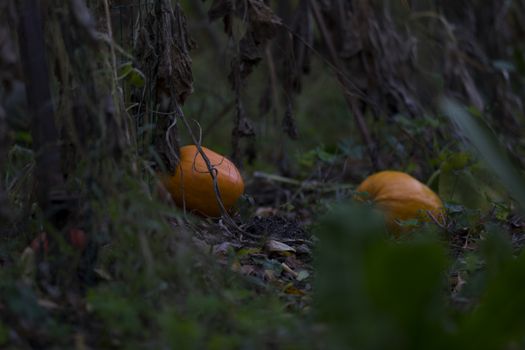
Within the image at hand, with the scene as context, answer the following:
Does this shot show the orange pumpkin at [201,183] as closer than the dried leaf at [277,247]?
No

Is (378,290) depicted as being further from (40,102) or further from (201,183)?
(201,183)

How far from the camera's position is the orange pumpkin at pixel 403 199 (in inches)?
115

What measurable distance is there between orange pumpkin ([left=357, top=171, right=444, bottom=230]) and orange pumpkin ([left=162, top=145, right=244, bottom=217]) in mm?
663

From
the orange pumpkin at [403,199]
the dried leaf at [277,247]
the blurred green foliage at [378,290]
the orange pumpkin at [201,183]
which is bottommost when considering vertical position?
the orange pumpkin at [403,199]

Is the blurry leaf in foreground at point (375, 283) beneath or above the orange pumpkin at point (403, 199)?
above

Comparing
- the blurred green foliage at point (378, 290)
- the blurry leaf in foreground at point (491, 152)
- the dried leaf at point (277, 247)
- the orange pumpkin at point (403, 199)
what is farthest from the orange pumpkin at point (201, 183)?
the blurred green foliage at point (378, 290)

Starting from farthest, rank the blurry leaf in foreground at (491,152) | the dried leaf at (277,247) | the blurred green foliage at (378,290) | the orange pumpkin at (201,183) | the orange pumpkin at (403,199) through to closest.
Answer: the orange pumpkin at (403,199), the orange pumpkin at (201,183), the dried leaf at (277,247), the blurry leaf in foreground at (491,152), the blurred green foliage at (378,290)

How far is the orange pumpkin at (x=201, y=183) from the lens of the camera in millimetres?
2500

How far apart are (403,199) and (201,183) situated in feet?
2.92

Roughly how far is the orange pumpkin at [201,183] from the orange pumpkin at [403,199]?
66cm

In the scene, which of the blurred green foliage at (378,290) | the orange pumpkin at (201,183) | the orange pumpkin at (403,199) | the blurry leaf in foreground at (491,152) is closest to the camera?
the blurred green foliage at (378,290)

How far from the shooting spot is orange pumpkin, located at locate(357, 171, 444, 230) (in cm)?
292

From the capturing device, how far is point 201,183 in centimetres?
251

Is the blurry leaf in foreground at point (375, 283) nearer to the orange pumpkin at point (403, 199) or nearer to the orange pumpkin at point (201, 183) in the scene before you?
the orange pumpkin at point (201, 183)
